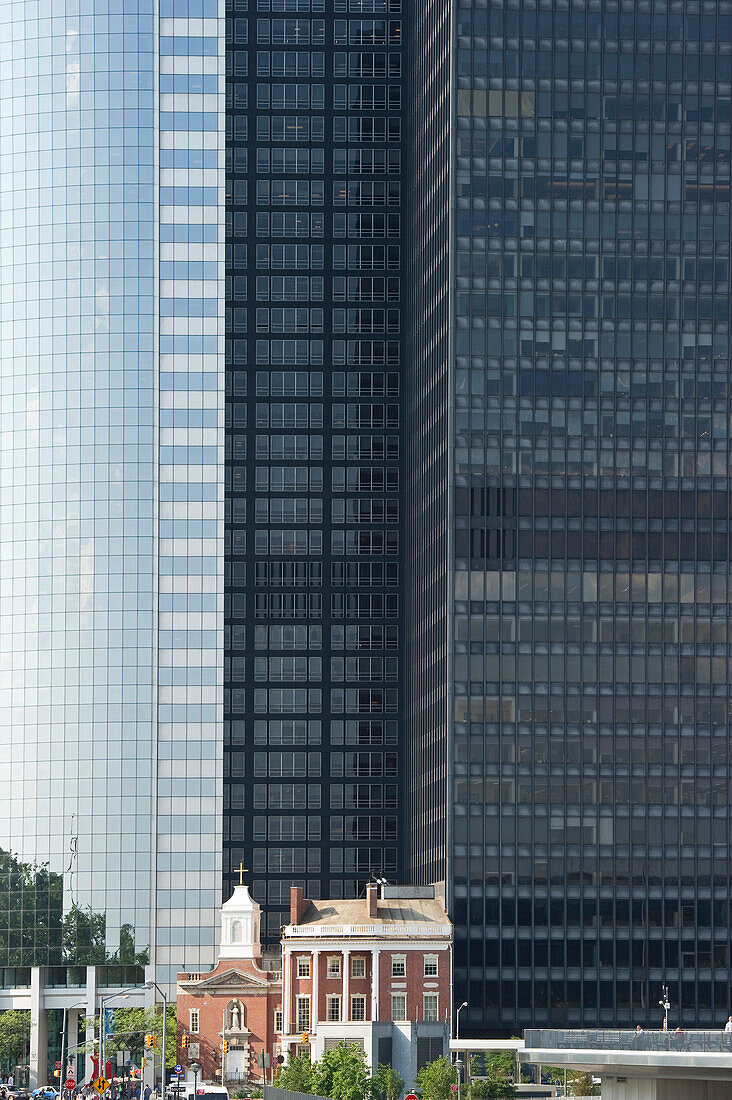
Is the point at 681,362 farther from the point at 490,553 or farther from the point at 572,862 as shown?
the point at 572,862

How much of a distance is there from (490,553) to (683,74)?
49.4 meters

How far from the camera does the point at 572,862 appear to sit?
595 ft

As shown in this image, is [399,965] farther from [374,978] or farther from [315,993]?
[315,993]

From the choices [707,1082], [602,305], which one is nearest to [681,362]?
[602,305]

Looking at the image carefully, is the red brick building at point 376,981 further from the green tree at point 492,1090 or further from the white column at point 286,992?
the green tree at point 492,1090

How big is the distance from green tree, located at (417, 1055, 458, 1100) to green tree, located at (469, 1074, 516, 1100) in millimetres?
1795

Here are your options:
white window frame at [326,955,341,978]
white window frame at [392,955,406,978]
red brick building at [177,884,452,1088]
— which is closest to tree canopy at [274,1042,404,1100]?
red brick building at [177,884,452,1088]

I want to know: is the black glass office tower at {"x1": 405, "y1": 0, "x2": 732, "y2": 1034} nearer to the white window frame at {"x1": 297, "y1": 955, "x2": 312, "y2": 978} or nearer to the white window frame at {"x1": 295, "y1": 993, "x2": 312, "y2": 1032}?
the white window frame at {"x1": 297, "y1": 955, "x2": 312, "y2": 978}

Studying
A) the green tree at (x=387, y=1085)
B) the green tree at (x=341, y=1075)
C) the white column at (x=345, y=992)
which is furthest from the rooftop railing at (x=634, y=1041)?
the white column at (x=345, y=992)

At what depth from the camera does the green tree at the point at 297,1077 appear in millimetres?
146750

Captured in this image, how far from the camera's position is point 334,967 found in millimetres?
182500

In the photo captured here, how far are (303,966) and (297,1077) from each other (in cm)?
3440

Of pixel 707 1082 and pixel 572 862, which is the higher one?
pixel 572 862

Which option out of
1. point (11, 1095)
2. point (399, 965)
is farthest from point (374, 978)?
point (11, 1095)
